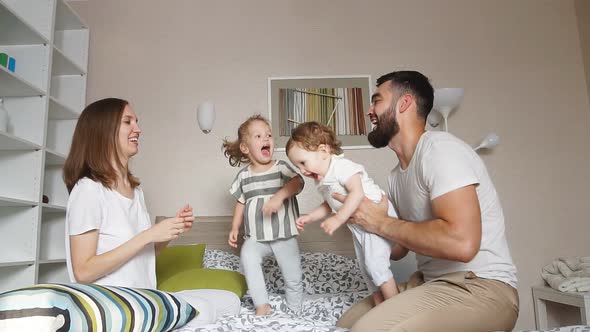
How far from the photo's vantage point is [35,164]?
262 cm

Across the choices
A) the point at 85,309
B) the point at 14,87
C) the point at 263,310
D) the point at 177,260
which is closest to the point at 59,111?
the point at 14,87

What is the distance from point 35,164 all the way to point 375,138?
1944 millimetres

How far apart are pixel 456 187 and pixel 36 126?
7.72 feet

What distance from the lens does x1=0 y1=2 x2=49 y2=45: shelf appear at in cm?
248

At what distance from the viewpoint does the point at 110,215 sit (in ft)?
5.12

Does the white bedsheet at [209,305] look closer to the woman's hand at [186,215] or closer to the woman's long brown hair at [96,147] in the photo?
the woman's hand at [186,215]

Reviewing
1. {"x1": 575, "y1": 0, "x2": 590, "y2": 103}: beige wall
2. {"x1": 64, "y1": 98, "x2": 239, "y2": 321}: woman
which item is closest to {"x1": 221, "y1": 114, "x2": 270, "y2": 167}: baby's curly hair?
{"x1": 64, "y1": 98, "x2": 239, "y2": 321}: woman

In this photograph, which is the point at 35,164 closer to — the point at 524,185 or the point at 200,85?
the point at 200,85

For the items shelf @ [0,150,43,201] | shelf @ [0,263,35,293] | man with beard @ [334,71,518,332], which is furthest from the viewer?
shelf @ [0,150,43,201]

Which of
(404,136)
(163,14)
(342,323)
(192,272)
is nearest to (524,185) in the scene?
(404,136)

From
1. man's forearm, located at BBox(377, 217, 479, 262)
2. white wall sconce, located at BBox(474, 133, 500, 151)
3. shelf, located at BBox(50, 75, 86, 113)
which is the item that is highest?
shelf, located at BBox(50, 75, 86, 113)

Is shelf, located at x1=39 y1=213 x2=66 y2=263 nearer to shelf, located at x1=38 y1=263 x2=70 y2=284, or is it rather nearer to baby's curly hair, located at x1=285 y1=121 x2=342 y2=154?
shelf, located at x1=38 y1=263 x2=70 y2=284

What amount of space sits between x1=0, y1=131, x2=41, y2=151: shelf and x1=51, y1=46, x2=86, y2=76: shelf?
25.9 inches

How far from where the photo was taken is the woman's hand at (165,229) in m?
1.51
